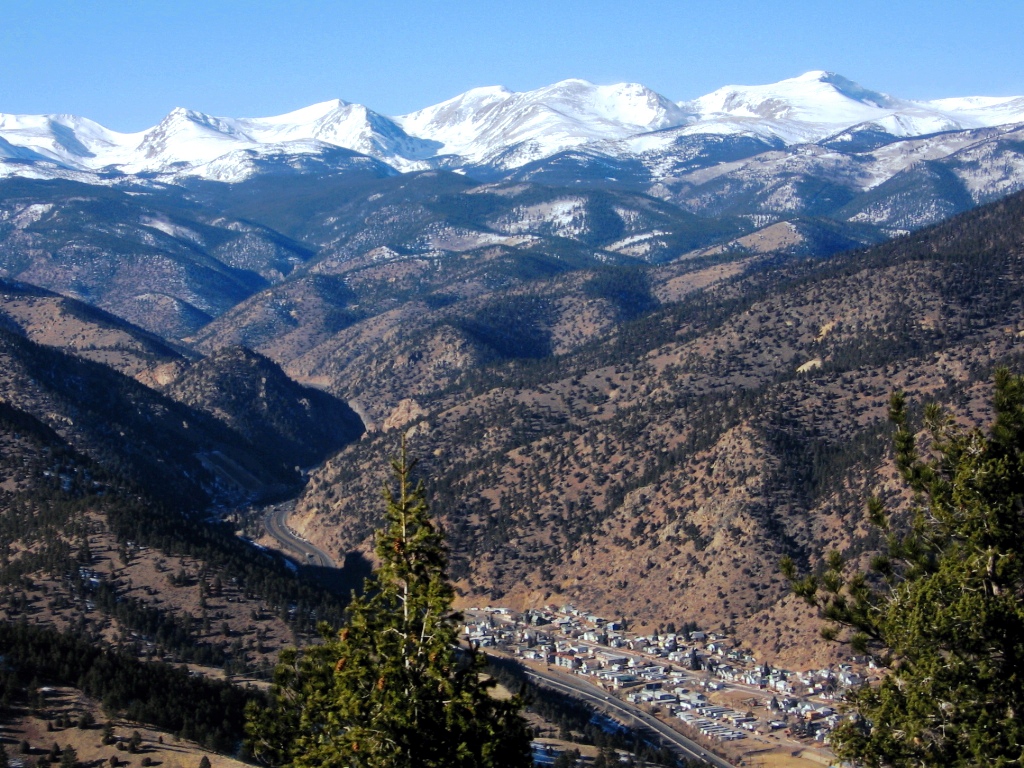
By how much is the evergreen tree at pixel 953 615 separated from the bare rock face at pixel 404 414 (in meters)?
137

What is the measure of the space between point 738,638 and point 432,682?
217 ft

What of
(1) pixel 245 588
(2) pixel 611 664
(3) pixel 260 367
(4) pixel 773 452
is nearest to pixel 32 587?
(1) pixel 245 588

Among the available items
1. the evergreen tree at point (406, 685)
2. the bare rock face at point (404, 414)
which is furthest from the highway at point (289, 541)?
the evergreen tree at point (406, 685)

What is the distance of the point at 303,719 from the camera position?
2384 centimetres

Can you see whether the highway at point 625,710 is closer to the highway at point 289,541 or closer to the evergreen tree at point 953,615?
the highway at point 289,541

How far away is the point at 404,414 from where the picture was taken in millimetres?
167750

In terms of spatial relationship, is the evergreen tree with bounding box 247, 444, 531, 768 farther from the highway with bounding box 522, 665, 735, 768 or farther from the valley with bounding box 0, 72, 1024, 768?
the highway with bounding box 522, 665, 735, 768

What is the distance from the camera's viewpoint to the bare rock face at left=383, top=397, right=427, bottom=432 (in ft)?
533

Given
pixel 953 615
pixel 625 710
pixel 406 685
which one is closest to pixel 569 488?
pixel 625 710

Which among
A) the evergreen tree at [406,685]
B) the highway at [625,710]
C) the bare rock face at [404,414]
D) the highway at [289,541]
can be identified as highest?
the bare rock face at [404,414]

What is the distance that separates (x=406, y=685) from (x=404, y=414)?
14583 centimetres

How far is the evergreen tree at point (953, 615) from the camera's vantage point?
821 inches

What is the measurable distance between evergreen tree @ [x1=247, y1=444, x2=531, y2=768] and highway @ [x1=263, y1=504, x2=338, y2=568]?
93457mm

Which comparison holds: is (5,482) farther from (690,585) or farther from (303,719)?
(303,719)
